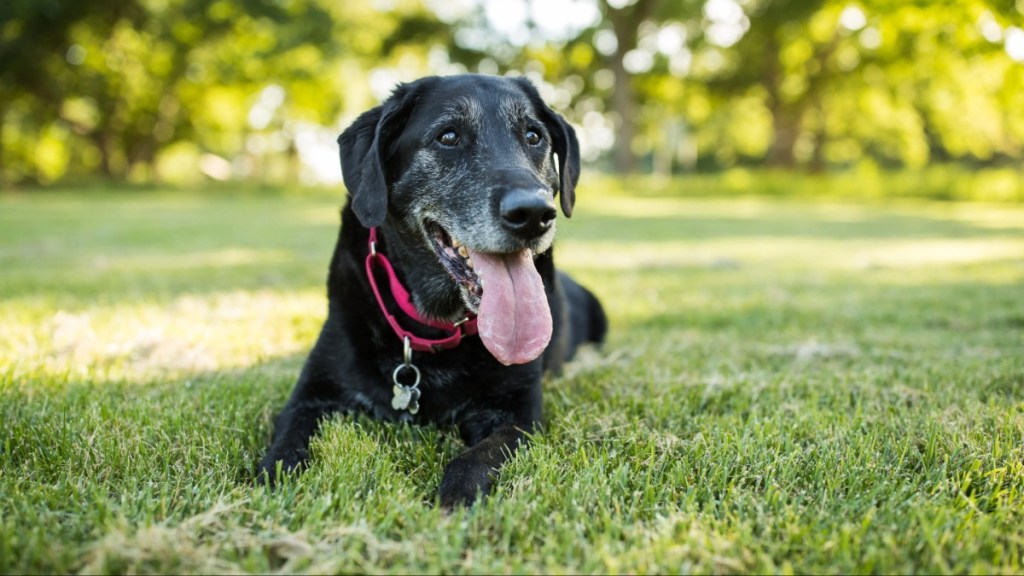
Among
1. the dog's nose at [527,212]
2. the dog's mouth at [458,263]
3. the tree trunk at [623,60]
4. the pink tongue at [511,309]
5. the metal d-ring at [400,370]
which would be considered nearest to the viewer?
the dog's nose at [527,212]

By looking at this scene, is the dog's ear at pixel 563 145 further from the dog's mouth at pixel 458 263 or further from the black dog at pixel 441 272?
the dog's mouth at pixel 458 263

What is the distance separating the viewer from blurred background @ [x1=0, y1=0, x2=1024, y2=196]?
32.7 m

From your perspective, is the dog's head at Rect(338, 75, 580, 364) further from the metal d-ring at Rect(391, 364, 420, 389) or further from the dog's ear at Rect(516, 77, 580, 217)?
the metal d-ring at Rect(391, 364, 420, 389)

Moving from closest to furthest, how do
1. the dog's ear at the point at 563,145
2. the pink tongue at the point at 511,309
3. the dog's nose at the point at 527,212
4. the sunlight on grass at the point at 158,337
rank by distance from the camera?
the dog's nose at the point at 527,212 < the pink tongue at the point at 511,309 < the dog's ear at the point at 563,145 < the sunlight on grass at the point at 158,337

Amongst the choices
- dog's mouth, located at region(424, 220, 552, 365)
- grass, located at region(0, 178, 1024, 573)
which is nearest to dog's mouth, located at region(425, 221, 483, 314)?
dog's mouth, located at region(424, 220, 552, 365)

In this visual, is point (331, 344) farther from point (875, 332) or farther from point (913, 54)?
point (913, 54)

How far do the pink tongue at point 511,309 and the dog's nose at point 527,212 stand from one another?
175mm

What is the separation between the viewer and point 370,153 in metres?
2.96

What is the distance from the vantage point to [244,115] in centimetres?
4684

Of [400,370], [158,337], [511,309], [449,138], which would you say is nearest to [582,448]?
[511,309]

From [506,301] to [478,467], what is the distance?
673mm

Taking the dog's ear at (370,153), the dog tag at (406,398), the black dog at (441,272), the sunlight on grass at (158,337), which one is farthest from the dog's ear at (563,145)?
the sunlight on grass at (158,337)

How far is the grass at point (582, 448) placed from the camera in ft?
5.81

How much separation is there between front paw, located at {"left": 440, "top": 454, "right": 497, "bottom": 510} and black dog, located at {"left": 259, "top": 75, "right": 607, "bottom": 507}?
26 cm
